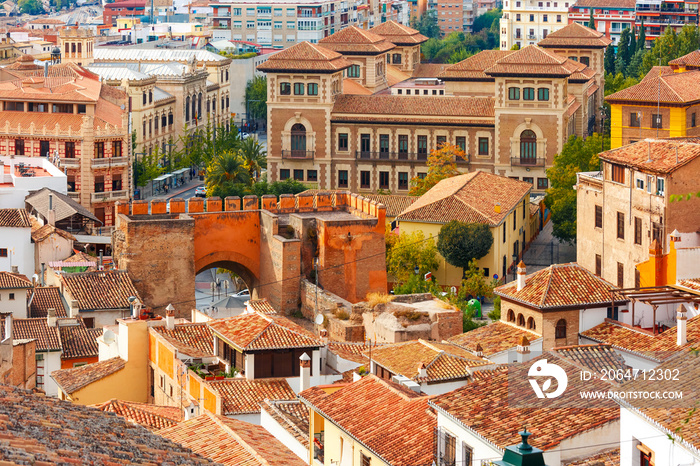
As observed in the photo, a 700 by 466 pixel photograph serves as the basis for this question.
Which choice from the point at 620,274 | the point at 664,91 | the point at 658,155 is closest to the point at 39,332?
the point at 620,274

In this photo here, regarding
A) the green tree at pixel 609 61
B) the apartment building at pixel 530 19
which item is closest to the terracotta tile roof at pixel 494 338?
the green tree at pixel 609 61

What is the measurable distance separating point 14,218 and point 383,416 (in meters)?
38.1

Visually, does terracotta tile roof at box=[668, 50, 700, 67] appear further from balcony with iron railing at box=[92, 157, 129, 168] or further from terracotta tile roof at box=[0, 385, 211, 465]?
terracotta tile roof at box=[0, 385, 211, 465]

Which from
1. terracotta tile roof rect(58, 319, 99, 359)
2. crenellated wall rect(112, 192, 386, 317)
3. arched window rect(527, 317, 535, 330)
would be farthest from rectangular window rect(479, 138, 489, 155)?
arched window rect(527, 317, 535, 330)

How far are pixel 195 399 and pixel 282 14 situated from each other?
441 feet

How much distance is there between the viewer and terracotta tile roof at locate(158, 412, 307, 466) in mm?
27328

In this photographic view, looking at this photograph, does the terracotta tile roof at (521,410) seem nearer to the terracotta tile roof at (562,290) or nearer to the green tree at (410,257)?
the terracotta tile roof at (562,290)

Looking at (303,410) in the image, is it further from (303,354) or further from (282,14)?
(282,14)

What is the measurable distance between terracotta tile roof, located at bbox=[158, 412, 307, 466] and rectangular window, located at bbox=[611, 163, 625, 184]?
2677cm

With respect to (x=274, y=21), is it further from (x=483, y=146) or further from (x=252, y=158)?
(x=483, y=146)

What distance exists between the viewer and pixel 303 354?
3591 cm

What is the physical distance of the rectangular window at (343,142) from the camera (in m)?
87.8

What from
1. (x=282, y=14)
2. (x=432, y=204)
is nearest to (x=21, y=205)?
(x=432, y=204)

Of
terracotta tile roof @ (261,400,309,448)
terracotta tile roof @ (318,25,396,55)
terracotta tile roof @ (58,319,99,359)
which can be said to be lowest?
terracotta tile roof @ (58,319,99,359)
